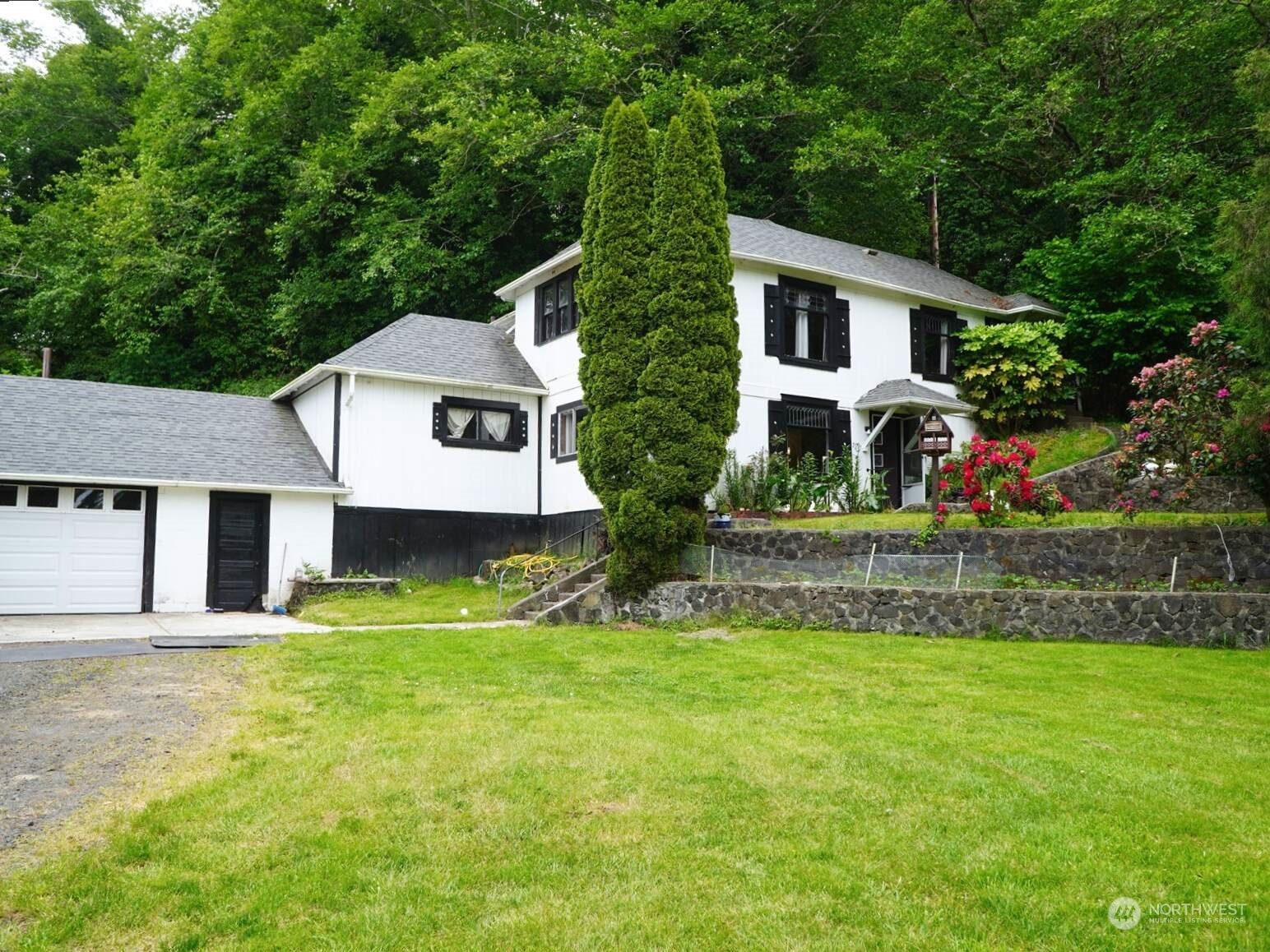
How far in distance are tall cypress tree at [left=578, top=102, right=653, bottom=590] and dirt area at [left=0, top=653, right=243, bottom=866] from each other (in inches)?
218

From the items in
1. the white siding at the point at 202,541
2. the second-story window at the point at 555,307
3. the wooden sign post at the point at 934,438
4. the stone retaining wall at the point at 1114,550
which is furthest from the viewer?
the second-story window at the point at 555,307

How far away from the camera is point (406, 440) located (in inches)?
713

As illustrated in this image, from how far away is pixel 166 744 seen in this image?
6.41m

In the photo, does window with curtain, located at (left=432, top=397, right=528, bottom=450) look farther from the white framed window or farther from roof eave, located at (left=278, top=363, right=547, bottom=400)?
the white framed window

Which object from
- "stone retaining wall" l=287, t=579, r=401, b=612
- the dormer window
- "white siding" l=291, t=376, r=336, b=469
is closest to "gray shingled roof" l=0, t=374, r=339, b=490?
"white siding" l=291, t=376, r=336, b=469

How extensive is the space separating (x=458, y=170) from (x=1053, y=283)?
50.0 ft

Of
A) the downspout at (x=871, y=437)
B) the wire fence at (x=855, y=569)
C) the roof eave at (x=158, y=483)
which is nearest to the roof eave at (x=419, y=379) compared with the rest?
the roof eave at (x=158, y=483)

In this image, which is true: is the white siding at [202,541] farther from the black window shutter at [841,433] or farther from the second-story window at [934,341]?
the second-story window at [934,341]

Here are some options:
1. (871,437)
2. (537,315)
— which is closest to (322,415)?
(537,315)

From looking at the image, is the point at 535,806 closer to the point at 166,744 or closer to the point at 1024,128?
the point at 166,744

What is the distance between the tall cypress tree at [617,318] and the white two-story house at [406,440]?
3446 mm

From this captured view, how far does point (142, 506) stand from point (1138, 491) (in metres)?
17.5

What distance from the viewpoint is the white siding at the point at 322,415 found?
60.0 feet

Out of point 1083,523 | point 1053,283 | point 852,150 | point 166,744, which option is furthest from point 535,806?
point 852,150
